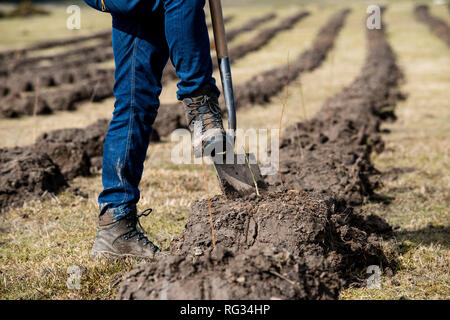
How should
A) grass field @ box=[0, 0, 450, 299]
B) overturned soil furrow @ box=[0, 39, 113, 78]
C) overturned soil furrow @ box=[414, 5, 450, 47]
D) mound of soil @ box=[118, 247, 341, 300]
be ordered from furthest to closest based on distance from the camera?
overturned soil furrow @ box=[414, 5, 450, 47]
overturned soil furrow @ box=[0, 39, 113, 78]
grass field @ box=[0, 0, 450, 299]
mound of soil @ box=[118, 247, 341, 300]

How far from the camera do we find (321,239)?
2.52 metres

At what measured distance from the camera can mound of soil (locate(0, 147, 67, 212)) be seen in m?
4.37

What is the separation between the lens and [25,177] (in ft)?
14.9

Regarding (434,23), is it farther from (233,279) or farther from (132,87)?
(233,279)

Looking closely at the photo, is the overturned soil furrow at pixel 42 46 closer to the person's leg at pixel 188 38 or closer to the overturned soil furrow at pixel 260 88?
the overturned soil furrow at pixel 260 88

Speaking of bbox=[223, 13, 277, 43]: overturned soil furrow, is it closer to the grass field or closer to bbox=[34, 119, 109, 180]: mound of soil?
the grass field

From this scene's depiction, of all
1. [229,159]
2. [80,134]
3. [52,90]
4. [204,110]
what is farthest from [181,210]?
[52,90]

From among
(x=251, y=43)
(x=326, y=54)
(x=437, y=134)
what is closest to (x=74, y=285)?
(x=437, y=134)

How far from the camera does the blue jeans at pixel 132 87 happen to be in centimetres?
244

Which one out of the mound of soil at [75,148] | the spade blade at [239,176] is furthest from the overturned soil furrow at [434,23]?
the spade blade at [239,176]

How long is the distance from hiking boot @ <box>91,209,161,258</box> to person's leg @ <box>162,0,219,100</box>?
84 centimetres

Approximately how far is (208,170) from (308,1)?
77.4 metres

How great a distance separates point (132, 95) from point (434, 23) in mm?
32807

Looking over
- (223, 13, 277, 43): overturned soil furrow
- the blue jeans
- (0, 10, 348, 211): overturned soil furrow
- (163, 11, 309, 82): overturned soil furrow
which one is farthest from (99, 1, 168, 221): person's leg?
(223, 13, 277, 43): overturned soil furrow
